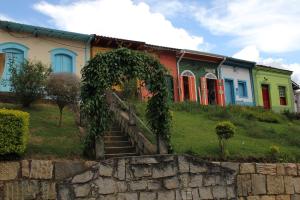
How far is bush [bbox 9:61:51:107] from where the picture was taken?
47.6ft

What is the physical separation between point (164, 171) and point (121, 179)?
41.6 inches

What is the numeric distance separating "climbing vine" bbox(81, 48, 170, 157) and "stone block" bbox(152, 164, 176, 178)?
6.16 feet

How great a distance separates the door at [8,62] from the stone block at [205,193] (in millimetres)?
10283

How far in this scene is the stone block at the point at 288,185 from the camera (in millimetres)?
12258

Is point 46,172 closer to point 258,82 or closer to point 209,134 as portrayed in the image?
point 209,134

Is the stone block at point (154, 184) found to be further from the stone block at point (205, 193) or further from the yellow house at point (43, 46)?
the yellow house at point (43, 46)

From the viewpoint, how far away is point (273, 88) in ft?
93.8

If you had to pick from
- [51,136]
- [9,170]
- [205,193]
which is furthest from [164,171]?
[51,136]

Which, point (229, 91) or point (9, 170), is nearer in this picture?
point (9, 170)

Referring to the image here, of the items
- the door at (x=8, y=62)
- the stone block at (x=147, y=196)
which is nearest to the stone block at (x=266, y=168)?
the stone block at (x=147, y=196)

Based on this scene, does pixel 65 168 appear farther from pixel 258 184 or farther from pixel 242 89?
pixel 242 89

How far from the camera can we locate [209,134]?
14805 mm

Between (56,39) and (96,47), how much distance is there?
203cm

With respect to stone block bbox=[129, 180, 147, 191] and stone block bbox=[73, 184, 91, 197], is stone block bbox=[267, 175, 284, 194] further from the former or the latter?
stone block bbox=[73, 184, 91, 197]
